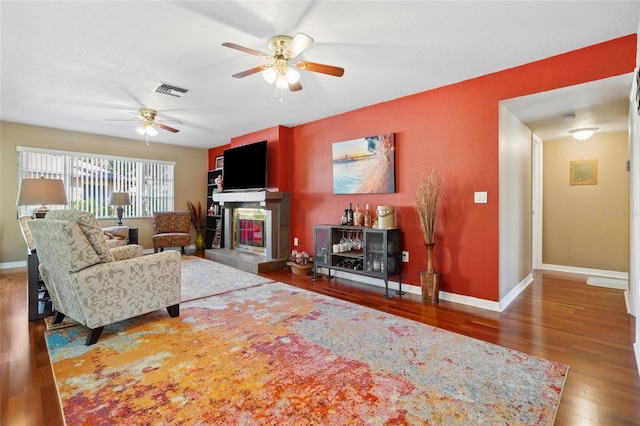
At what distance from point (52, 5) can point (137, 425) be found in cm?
271

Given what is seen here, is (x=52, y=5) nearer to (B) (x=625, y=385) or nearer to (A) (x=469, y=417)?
(A) (x=469, y=417)

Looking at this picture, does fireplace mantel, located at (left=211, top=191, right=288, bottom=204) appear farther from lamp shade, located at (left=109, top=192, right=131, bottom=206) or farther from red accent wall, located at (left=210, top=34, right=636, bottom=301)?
lamp shade, located at (left=109, top=192, right=131, bottom=206)

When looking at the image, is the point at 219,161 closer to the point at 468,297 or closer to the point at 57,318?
the point at 57,318

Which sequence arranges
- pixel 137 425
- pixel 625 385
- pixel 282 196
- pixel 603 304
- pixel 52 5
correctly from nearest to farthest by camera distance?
pixel 137 425, pixel 625 385, pixel 52 5, pixel 603 304, pixel 282 196

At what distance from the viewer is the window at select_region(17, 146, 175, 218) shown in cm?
549

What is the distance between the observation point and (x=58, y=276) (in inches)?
99.0

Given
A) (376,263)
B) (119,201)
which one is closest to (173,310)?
(376,263)

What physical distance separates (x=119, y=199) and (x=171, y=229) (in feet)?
3.69

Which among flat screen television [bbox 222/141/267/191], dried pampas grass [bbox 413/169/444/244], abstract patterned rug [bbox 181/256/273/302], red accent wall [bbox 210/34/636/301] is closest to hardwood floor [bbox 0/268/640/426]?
red accent wall [bbox 210/34/636/301]

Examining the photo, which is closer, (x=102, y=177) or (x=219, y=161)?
(x=102, y=177)

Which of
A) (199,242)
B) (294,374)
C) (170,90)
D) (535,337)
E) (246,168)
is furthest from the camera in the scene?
(199,242)

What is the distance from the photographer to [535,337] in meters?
2.50

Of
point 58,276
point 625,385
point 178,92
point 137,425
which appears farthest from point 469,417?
point 178,92

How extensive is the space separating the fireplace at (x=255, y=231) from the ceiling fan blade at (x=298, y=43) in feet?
9.65
